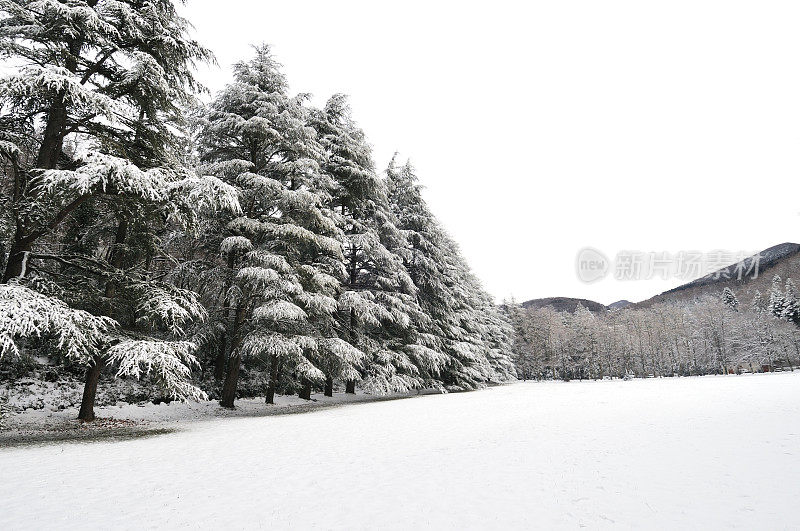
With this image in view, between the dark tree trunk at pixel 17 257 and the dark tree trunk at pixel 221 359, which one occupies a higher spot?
the dark tree trunk at pixel 17 257

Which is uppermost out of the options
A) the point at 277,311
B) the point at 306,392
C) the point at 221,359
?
the point at 277,311

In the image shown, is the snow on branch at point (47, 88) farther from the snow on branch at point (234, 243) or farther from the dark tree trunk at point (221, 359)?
the dark tree trunk at point (221, 359)

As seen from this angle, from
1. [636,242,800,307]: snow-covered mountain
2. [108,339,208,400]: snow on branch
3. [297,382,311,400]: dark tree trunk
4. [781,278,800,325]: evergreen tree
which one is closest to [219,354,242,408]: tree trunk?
[297,382,311,400]: dark tree trunk

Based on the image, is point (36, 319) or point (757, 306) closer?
point (36, 319)

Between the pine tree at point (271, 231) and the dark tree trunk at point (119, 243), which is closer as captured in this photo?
the dark tree trunk at point (119, 243)

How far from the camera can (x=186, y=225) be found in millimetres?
10117

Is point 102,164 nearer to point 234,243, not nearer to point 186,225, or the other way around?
point 186,225

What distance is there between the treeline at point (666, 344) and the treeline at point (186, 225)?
42.7m

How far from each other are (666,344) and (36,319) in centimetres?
8205

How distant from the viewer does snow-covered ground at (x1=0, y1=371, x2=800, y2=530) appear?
4246 millimetres

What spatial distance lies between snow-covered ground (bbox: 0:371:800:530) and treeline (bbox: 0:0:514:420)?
232 centimetres

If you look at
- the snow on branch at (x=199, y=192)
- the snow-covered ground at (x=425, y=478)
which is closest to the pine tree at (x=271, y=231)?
the snow on branch at (x=199, y=192)

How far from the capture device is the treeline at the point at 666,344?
55375mm

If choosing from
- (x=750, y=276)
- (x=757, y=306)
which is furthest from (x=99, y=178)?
(x=750, y=276)
